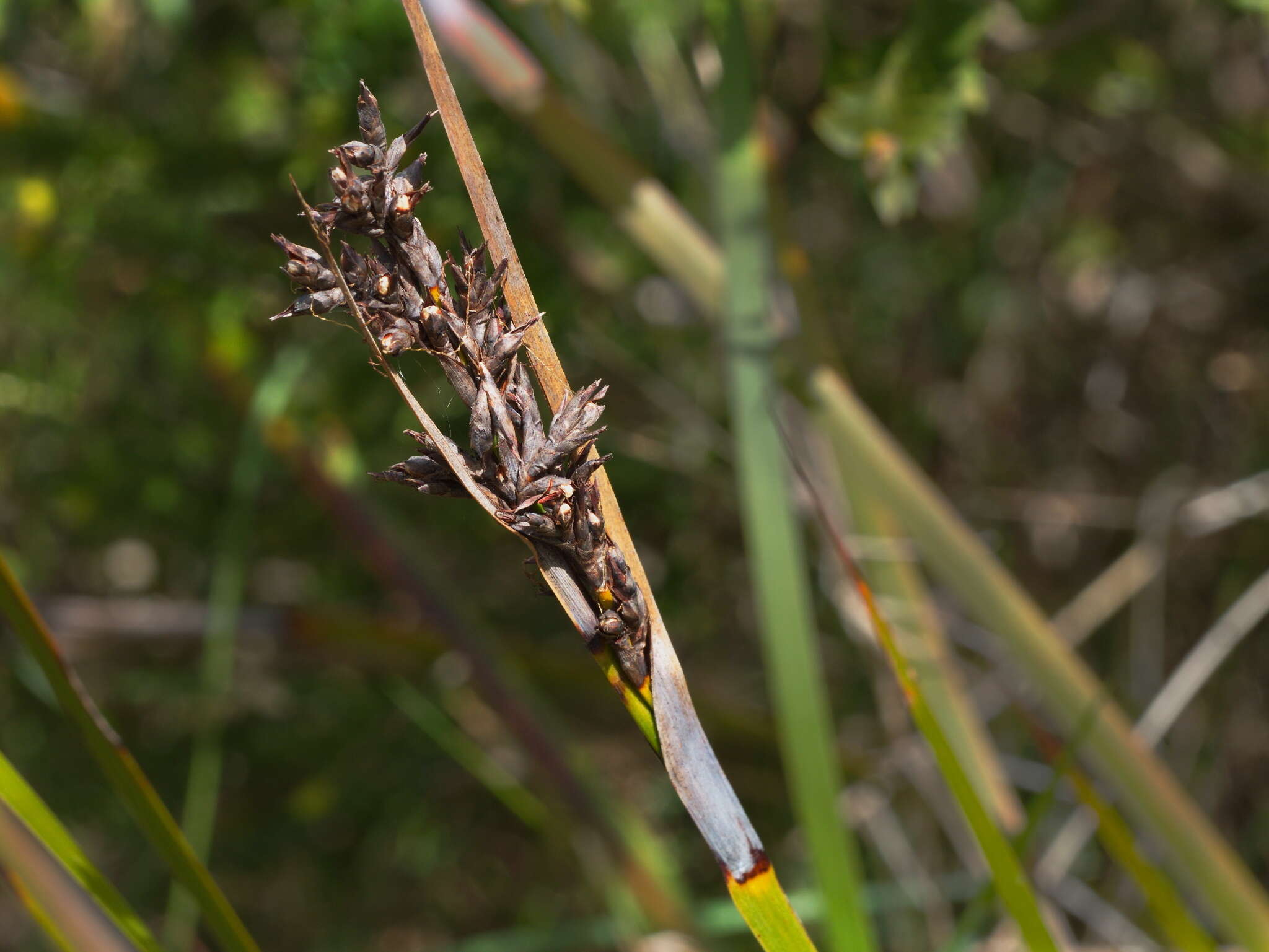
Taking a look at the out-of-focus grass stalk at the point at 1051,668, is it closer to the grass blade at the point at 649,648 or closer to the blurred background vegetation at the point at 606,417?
the blurred background vegetation at the point at 606,417

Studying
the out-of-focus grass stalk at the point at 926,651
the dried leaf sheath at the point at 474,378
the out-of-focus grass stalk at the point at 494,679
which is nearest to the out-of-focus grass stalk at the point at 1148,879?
the out-of-focus grass stalk at the point at 926,651

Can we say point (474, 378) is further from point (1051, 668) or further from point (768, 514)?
point (1051, 668)

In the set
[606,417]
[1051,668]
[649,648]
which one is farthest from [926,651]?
[649,648]

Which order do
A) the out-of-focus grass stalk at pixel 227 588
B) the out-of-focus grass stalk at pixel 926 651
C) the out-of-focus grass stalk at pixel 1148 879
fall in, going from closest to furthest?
the out-of-focus grass stalk at pixel 1148 879 < the out-of-focus grass stalk at pixel 926 651 < the out-of-focus grass stalk at pixel 227 588

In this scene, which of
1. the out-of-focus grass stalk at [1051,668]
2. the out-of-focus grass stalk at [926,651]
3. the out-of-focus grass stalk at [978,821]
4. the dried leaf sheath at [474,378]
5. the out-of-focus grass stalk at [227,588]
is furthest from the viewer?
the out-of-focus grass stalk at [227,588]

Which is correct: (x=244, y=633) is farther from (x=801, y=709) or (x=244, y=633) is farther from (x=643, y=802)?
(x=801, y=709)

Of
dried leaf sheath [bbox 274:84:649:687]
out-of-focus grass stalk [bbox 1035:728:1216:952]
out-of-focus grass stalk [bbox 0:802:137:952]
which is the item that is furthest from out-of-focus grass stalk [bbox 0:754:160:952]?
out-of-focus grass stalk [bbox 1035:728:1216:952]

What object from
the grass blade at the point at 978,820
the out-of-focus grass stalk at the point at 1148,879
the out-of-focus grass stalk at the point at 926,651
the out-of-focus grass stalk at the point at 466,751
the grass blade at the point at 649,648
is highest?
the grass blade at the point at 649,648
